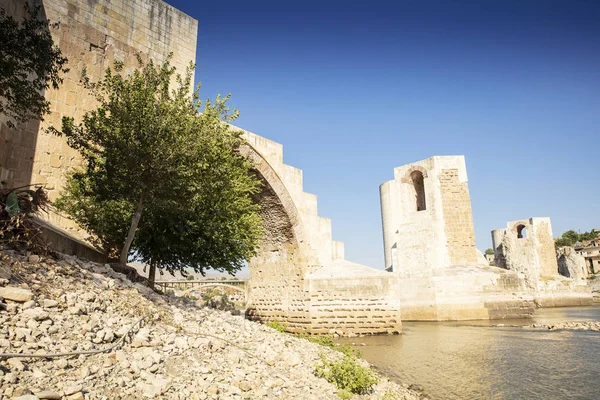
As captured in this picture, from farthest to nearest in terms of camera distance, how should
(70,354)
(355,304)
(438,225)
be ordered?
(438,225)
(355,304)
(70,354)

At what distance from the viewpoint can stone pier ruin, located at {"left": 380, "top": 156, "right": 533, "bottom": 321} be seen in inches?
661

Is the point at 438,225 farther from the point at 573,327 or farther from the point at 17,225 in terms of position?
the point at 17,225

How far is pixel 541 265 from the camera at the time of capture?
27.7 m

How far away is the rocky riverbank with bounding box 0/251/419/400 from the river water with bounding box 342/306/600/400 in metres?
1.56

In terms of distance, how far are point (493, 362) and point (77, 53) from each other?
39.2 feet

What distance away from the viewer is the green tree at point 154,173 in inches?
239

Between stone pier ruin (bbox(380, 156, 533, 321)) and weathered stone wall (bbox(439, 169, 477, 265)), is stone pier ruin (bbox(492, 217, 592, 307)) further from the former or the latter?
weathered stone wall (bbox(439, 169, 477, 265))

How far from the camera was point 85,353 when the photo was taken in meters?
3.26

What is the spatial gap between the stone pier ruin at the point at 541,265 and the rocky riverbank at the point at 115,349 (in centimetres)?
2648

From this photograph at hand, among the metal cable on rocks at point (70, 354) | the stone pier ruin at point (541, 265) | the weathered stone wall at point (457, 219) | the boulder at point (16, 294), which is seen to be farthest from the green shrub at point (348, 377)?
the stone pier ruin at point (541, 265)

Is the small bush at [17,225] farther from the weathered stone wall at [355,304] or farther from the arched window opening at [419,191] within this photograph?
the arched window opening at [419,191]

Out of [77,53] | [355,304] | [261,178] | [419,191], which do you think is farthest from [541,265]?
[77,53]

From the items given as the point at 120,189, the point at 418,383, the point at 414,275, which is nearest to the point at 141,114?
the point at 120,189

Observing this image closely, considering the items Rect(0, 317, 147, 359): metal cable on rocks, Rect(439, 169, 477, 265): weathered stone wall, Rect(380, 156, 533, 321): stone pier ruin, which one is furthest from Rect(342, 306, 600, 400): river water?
Rect(439, 169, 477, 265): weathered stone wall
